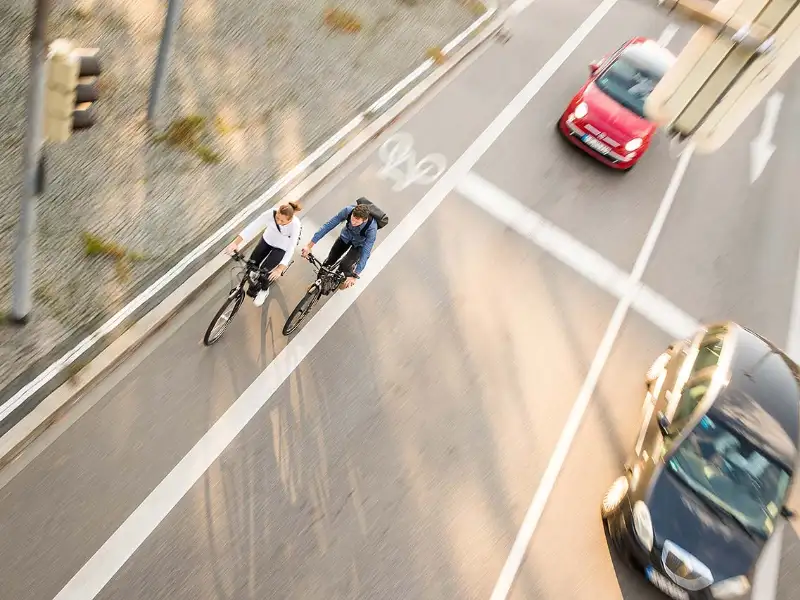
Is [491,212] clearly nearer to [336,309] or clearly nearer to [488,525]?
[336,309]

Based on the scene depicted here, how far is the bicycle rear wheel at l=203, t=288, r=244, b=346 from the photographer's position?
6.73 meters

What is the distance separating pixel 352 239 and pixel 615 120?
5644mm

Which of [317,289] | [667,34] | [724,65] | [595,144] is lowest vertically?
[317,289]

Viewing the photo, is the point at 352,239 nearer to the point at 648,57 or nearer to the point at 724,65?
the point at 724,65

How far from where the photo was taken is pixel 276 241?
6.53 meters

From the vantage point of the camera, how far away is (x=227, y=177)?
26.9ft

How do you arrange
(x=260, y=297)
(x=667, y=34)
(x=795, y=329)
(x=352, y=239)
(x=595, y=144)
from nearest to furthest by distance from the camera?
(x=352, y=239) → (x=260, y=297) → (x=795, y=329) → (x=595, y=144) → (x=667, y=34)

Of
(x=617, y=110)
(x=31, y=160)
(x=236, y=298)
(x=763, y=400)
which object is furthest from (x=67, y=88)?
(x=617, y=110)

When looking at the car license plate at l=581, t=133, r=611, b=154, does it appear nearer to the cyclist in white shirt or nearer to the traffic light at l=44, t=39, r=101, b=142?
the cyclist in white shirt

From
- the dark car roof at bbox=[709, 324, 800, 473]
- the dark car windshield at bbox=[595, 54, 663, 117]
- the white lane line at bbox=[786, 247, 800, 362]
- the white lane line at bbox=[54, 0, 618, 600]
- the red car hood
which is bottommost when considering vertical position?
the white lane line at bbox=[54, 0, 618, 600]

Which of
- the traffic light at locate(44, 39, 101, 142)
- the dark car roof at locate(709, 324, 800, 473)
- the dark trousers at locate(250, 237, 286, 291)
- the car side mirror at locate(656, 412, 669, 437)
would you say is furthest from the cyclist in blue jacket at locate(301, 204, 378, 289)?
the dark car roof at locate(709, 324, 800, 473)

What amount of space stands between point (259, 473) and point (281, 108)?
5614mm

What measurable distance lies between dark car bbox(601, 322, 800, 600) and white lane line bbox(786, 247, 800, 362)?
2486 mm

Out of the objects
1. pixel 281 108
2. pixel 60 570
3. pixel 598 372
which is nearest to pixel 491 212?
pixel 598 372
